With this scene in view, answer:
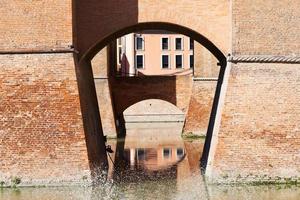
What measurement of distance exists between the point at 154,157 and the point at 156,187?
7.68 meters

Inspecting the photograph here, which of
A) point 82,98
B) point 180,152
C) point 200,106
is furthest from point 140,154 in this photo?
point 82,98

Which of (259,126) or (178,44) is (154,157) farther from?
(178,44)

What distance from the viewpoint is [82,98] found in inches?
625

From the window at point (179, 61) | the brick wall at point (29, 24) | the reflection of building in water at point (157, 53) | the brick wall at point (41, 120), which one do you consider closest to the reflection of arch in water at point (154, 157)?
the brick wall at point (41, 120)

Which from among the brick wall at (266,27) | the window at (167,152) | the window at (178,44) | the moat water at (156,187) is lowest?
the window at (178,44)

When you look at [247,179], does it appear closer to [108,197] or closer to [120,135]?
[108,197]

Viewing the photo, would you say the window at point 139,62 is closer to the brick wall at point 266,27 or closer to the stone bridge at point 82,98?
the stone bridge at point 82,98

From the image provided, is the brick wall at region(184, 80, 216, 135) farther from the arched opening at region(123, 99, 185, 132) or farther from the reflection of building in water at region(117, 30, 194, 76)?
the reflection of building in water at region(117, 30, 194, 76)

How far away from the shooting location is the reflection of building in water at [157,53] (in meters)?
61.9

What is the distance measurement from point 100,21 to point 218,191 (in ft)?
19.0

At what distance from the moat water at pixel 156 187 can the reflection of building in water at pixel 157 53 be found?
3856 cm

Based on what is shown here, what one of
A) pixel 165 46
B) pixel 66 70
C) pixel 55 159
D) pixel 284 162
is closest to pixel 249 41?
pixel 284 162

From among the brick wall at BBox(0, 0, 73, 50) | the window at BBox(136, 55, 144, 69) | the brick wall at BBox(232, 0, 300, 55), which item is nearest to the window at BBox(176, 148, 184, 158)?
the brick wall at BBox(232, 0, 300, 55)

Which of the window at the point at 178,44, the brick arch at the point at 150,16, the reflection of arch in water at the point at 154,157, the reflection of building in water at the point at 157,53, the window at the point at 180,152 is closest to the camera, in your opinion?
the brick arch at the point at 150,16
